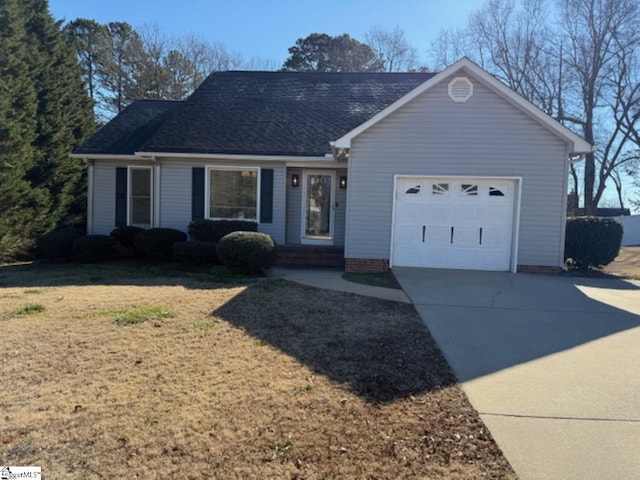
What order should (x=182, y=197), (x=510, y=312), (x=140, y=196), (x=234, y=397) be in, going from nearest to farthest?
(x=234, y=397)
(x=510, y=312)
(x=182, y=197)
(x=140, y=196)

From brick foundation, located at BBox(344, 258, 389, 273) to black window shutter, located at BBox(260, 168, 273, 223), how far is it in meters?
2.88

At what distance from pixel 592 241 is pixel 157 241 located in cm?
1126

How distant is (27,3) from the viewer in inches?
700

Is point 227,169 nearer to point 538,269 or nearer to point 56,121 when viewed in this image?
point 538,269

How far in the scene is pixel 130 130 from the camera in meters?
14.0

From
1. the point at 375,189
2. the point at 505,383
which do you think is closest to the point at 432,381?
the point at 505,383

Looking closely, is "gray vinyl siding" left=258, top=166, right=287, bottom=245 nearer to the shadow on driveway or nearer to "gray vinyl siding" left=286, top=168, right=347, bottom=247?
"gray vinyl siding" left=286, top=168, right=347, bottom=247

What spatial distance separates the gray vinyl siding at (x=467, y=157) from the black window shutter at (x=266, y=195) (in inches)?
108

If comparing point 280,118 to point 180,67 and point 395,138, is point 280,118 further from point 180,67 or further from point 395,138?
point 180,67

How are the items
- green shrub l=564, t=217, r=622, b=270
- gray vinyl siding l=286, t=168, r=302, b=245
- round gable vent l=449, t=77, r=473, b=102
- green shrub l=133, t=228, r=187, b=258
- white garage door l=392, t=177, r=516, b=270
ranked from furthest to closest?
gray vinyl siding l=286, t=168, r=302, b=245 < green shrub l=133, t=228, r=187, b=258 < green shrub l=564, t=217, r=622, b=270 < white garage door l=392, t=177, r=516, b=270 < round gable vent l=449, t=77, r=473, b=102

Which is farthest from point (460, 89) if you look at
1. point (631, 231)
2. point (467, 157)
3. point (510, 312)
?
point (631, 231)

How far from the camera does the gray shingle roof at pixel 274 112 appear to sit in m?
12.0

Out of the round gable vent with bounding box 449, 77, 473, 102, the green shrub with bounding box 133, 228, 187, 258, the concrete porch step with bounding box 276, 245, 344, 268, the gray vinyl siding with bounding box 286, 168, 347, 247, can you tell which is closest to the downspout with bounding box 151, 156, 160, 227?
the green shrub with bounding box 133, 228, 187, 258

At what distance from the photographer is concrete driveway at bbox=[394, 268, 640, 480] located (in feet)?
9.47
